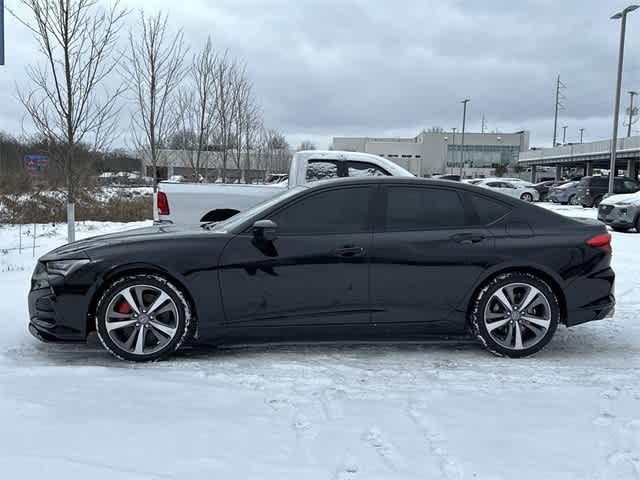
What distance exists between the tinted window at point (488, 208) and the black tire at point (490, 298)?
49cm

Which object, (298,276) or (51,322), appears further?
(298,276)

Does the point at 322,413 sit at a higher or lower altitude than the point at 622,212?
lower

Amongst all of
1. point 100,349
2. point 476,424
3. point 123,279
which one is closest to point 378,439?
point 476,424

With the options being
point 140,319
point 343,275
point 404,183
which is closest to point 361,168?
point 404,183

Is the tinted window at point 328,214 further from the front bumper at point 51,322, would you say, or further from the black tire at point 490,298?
the front bumper at point 51,322

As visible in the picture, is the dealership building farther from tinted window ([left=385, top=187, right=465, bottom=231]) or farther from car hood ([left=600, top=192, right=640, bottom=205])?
tinted window ([left=385, top=187, right=465, bottom=231])

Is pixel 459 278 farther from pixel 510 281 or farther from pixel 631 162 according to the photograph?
pixel 631 162

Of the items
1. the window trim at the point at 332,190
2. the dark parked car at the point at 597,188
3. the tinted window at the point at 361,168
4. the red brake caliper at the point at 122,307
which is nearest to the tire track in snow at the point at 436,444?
the window trim at the point at 332,190

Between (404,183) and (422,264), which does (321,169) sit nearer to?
(404,183)

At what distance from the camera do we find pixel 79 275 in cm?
427

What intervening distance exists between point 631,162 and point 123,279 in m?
52.1

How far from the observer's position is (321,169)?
27.6ft

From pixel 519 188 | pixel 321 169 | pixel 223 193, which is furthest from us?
pixel 519 188

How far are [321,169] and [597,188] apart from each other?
75.7 ft
